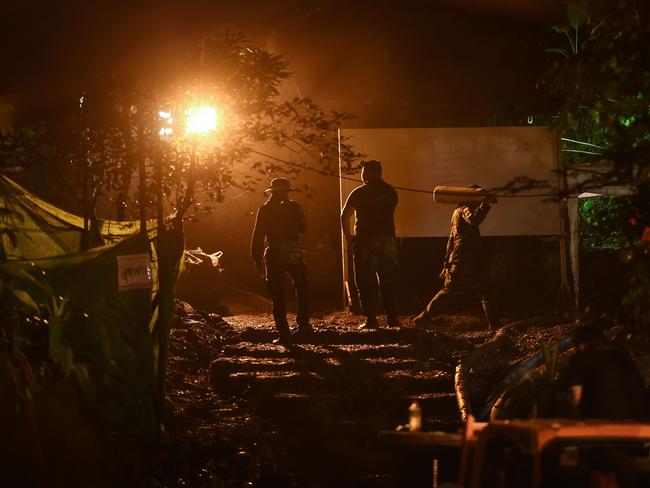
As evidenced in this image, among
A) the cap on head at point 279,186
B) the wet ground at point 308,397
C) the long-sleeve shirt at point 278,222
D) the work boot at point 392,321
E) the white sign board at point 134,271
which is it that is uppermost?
the cap on head at point 279,186

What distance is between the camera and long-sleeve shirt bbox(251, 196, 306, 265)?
1178 centimetres

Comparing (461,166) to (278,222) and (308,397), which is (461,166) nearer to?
(278,222)

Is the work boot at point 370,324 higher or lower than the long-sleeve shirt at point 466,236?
lower

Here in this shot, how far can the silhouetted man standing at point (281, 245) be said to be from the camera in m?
11.8

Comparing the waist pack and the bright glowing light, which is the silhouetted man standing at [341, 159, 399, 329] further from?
the bright glowing light

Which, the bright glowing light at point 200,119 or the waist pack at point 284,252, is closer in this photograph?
the bright glowing light at point 200,119

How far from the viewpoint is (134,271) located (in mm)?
7867

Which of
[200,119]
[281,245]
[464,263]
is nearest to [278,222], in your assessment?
[281,245]

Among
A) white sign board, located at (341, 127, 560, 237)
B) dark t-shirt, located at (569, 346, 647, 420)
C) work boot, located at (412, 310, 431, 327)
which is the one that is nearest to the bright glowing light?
dark t-shirt, located at (569, 346, 647, 420)

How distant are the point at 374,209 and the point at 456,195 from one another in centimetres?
199

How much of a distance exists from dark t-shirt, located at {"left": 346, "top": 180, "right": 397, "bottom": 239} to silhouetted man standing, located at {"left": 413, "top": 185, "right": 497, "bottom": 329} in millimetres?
1160

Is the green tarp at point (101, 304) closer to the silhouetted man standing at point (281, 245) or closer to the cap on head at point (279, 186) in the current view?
the silhouetted man standing at point (281, 245)

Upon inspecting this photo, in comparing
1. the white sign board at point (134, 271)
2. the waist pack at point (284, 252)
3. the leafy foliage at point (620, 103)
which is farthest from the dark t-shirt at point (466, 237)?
the leafy foliage at point (620, 103)

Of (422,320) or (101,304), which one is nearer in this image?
(101,304)
